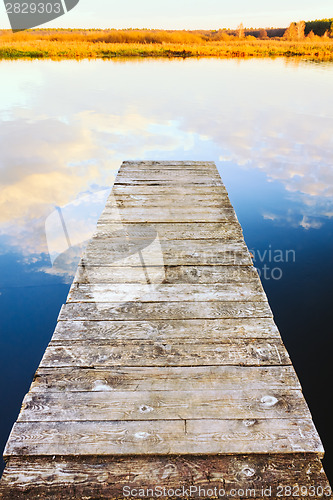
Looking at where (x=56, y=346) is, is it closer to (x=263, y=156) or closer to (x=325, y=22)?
(x=263, y=156)

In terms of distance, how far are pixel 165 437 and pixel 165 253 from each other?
1.72 meters

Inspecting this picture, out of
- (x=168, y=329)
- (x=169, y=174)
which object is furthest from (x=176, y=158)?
(x=168, y=329)

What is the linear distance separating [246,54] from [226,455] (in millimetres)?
38072

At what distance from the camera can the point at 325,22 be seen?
3828cm

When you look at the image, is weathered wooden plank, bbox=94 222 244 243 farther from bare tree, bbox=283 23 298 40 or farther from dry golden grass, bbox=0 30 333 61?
bare tree, bbox=283 23 298 40

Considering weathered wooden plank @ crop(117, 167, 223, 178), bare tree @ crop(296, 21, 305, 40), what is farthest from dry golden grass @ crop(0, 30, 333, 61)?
weathered wooden plank @ crop(117, 167, 223, 178)

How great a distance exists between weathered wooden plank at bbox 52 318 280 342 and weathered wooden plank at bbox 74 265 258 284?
1.57ft

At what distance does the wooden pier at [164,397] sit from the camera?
4.58 feet

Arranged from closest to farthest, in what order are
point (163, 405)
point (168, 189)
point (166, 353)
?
point (163, 405) < point (166, 353) < point (168, 189)

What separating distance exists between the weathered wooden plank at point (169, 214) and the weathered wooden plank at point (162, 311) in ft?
4.82

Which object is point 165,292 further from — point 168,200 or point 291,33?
point 291,33

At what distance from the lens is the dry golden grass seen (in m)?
25.9

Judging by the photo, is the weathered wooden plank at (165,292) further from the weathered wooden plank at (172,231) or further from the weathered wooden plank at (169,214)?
the weathered wooden plank at (169,214)

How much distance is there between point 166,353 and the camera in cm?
195
